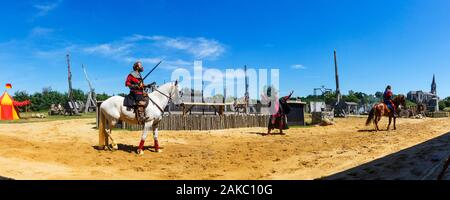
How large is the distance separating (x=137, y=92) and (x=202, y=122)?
29.9 feet

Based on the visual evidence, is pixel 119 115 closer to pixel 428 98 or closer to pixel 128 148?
pixel 128 148

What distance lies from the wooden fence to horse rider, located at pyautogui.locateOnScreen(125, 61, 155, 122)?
760 centimetres

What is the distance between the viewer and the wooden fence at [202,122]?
18.9 metres

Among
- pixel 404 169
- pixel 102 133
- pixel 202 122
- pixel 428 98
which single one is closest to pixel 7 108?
pixel 202 122

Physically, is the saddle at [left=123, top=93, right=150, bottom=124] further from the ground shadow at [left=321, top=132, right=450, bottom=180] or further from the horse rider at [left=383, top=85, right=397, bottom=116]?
the horse rider at [left=383, top=85, right=397, bottom=116]

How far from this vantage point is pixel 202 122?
64.6 ft

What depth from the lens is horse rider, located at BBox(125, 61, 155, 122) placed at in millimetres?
10859

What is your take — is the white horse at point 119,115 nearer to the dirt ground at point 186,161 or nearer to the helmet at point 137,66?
the dirt ground at point 186,161

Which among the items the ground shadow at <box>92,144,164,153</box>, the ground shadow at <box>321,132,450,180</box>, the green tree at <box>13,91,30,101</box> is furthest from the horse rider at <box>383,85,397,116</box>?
the green tree at <box>13,91,30,101</box>

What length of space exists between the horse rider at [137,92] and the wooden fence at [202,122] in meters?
7.60
